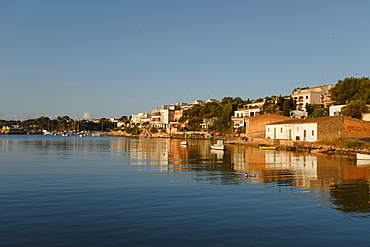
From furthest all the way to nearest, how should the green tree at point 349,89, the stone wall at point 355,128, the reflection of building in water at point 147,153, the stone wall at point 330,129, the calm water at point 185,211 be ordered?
the green tree at point 349,89 → the stone wall at point 330,129 → the stone wall at point 355,128 → the reflection of building in water at point 147,153 → the calm water at point 185,211

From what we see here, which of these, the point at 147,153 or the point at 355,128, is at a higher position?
the point at 355,128

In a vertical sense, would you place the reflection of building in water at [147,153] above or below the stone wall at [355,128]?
below

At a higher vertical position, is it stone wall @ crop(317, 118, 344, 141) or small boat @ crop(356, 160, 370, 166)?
stone wall @ crop(317, 118, 344, 141)

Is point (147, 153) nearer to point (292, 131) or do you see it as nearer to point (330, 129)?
point (292, 131)

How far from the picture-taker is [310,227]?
1312 cm

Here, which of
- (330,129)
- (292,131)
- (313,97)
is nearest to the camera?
(330,129)

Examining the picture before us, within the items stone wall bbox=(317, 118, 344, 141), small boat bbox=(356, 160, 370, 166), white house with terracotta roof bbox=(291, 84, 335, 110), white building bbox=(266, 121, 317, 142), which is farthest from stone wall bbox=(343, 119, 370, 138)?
white house with terracotta roof bbox=(291, 84, 335, 110)

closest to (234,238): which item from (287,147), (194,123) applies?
(287,147)

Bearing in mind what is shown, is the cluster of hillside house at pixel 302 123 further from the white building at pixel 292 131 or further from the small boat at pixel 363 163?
the small boat at pixel 363 163

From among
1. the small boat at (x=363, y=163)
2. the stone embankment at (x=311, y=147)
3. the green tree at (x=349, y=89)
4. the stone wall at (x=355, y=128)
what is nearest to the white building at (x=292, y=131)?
the stone embankment at (x=311, y=147)

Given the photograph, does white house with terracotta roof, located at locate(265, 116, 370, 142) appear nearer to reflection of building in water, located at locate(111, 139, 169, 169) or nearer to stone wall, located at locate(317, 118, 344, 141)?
stone wall, located at locate(317, 118, 344, 141)

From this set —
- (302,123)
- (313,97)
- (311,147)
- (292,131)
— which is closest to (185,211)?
(311,147)

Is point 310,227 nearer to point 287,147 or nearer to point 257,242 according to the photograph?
point 257,242

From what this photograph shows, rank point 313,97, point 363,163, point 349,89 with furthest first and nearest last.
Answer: point 313,97 → point 349,89 → point 363,163
